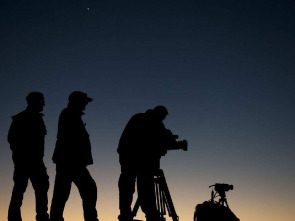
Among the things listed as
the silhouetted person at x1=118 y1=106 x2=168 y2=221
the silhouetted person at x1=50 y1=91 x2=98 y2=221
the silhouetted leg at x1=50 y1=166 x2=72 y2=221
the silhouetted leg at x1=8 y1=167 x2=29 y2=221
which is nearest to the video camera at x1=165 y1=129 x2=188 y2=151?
the silhouetted person at x1=118 y1=106 x2=168 y2=221

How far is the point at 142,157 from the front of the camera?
19.1 ft

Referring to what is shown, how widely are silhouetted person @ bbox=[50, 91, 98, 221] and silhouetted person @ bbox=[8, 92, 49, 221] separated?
1.24 feet

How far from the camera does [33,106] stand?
5.40 metres

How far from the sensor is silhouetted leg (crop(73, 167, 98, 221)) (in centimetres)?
481

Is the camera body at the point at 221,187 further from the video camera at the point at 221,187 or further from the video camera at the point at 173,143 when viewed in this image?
the video camera at the point at 173,143

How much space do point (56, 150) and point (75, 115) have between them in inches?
26.4

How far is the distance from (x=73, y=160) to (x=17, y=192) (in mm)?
1096

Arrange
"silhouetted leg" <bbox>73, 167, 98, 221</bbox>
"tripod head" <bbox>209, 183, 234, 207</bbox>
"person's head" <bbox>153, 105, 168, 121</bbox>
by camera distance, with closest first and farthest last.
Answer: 1. "silhouetted leg" <bbox>73, 167, 98, 221</bbox>
2. "person's head" <bbox>153, 105, 168, 121</bbox>
3. "tripod head" <bbox>209, 183, 234, 207</bbox>

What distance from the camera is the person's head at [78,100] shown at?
5.20 m

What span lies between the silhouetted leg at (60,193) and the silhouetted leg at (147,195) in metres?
1.35

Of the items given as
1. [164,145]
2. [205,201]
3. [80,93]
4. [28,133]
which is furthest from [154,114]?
[205,201]

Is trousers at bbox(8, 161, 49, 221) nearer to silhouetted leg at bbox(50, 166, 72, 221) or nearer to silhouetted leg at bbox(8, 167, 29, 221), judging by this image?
silhouetted leg at bbox(8, 167, 29, 221)

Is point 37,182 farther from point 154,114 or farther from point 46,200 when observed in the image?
point 154,114

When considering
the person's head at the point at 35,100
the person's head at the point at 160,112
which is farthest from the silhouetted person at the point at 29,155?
the person's head at the point at 160,112
